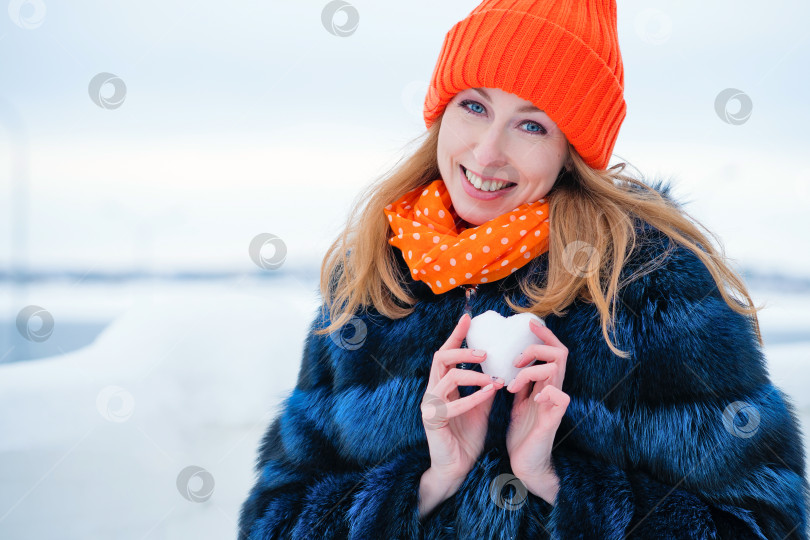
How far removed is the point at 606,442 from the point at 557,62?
30.7 inches

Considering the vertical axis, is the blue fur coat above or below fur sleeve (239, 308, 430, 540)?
above

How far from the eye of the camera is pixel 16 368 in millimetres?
3236

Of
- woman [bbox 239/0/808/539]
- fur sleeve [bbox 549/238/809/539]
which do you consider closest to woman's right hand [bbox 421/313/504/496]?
woman [bbox 239/0/808/539]

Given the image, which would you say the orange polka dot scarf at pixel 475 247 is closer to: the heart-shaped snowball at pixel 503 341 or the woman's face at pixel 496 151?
the woman's face at pixel 496 151

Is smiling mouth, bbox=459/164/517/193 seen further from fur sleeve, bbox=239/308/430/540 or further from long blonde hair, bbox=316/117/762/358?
fur sleeve, bbox=239/308/430/540

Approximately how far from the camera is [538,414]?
115cm

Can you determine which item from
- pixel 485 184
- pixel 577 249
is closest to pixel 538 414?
pixel 577 249

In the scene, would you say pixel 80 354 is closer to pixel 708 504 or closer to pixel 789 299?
pixel 708 504

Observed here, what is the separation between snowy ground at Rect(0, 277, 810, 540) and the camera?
8.47ft

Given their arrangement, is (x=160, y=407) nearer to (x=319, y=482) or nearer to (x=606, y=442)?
(x=319, y=482)

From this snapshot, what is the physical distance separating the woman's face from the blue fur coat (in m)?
0.16

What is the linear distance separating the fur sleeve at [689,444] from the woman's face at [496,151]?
370 millimetres

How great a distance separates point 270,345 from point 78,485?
1.28m

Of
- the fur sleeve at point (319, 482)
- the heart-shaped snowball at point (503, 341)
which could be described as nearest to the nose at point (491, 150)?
the heart-shaped snowball at point (503, 341)
